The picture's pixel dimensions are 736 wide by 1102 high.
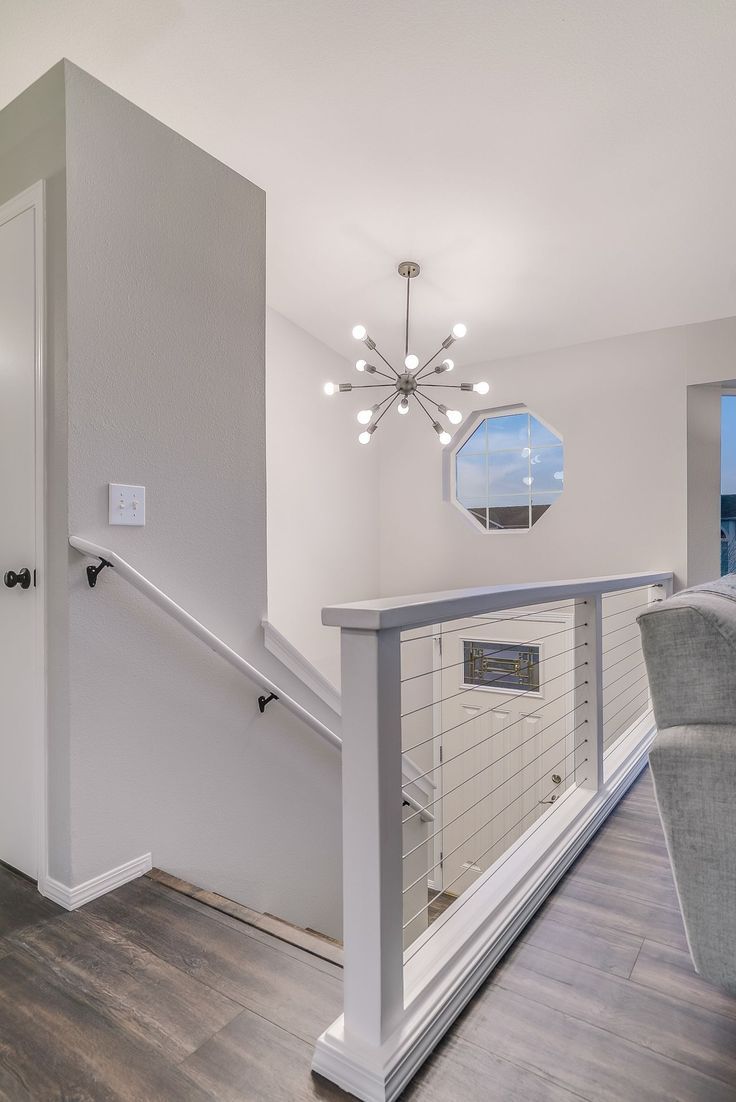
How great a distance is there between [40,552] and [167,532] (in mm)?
349

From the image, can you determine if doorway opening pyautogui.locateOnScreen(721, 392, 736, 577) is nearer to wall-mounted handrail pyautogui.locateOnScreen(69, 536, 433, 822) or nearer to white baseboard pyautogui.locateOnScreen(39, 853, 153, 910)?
wall-mounted handrail pyautogui.locateOnScreen(69, 536, 433, 822)

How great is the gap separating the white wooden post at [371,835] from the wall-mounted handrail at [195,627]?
36cm

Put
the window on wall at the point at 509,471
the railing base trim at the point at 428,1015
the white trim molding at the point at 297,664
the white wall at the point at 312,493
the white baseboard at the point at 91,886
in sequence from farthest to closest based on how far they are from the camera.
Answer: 1. the window on wall at the point at 509,471
2. the white wall at the point at 312,493
3. the white trim molding at the point at 297,664
4. the white baseboard at the point at 91,886
5. the railing base trim at the point at 428,1015

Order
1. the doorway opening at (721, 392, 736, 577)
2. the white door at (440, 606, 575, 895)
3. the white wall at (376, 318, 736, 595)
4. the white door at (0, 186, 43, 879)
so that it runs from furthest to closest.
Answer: the white door at (440, 606, 575, 895), the doorway opening at (721, 392, 736, 577), the white wall at (376, 318, 736, 595), the white door at (0, 186, 43, 879)

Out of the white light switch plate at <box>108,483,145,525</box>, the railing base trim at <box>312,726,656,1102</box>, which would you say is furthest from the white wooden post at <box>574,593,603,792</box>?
the white light switch plate at <box>108,483,145,525</box>

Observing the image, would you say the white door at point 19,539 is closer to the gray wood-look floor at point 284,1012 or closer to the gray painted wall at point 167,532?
the gray painted wall at point 167,532

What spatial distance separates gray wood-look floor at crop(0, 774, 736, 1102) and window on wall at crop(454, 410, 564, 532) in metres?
3.26

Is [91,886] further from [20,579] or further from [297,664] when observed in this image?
[297,664]

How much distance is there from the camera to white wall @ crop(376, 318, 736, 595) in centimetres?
389

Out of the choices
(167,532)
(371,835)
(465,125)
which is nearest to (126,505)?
(167,532)

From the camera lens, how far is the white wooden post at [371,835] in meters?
1.01

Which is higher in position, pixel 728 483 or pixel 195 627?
pixel 728 483

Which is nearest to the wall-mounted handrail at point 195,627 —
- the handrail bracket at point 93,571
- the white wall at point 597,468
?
the handrail bracket at point 93,571

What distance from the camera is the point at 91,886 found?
1.62 meters
